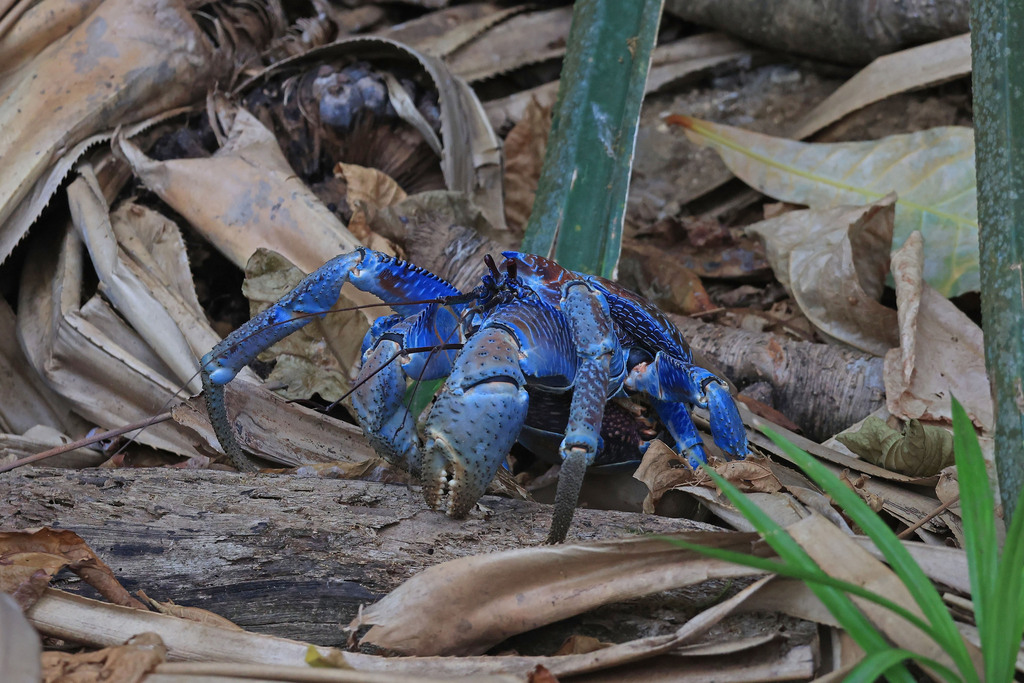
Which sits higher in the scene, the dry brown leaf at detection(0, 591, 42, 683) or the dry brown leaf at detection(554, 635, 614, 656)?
the dry brown leaf at detection(0, 591, 42, 683)

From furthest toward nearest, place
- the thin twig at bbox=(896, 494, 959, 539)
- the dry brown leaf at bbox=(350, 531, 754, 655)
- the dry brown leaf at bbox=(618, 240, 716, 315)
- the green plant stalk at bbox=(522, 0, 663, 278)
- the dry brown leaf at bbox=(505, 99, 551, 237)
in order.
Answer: the dry brown leaf at bbox=(505, 99, 551, 237) < the dry brown leaf at bbox=(618, 240, 716, 315) < the green plant stalk at bbox=(522, 0, 663, 278) < the thin twig at bbox=(896, 494, 959, 539) < the dry brown leaf at bbox=(350, 531, 754, 655)

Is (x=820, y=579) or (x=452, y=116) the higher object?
(x=452, y=116)

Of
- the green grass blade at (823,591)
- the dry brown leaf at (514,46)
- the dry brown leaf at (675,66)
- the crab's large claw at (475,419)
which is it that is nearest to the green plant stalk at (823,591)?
the green grass blade at (823,591)

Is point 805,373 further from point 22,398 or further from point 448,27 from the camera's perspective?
point 448,27

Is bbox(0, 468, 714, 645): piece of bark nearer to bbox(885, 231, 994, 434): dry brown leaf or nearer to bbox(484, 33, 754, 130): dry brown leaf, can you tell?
bbox(885, 231, 994, 434): dry brown leaf

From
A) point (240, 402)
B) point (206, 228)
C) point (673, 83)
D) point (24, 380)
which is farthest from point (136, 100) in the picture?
point (673, 83)

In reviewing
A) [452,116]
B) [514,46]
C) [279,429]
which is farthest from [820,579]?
[514,46]

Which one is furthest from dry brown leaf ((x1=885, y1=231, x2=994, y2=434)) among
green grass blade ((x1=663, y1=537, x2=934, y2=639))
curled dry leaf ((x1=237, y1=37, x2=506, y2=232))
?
curled dry leaf ((x1=237, y1=37, x2=506, y2=232))
